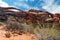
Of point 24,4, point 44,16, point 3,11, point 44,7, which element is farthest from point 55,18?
point 3,11

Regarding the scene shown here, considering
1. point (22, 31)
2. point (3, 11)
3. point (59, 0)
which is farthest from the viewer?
point (3, 11)

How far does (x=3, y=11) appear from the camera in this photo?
74.7 feet

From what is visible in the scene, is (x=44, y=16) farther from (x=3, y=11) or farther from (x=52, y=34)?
(x=52, y=34)

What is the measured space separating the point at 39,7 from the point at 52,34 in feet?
24.1

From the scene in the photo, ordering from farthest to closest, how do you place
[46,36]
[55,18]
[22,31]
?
[55,18], [22,31], [46,36]

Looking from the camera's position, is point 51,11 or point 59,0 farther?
point 51,11

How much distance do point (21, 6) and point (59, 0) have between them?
350 centimetres

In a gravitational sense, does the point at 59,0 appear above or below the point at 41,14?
above

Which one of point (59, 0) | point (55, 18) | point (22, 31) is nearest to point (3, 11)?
point (55, 18)

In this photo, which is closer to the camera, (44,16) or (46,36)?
(46,36)

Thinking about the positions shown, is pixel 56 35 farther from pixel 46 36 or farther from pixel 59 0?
pixel 59 0

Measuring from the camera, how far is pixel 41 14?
829 inches

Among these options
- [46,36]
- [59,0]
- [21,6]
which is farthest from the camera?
[21,6]

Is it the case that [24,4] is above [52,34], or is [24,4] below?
above
